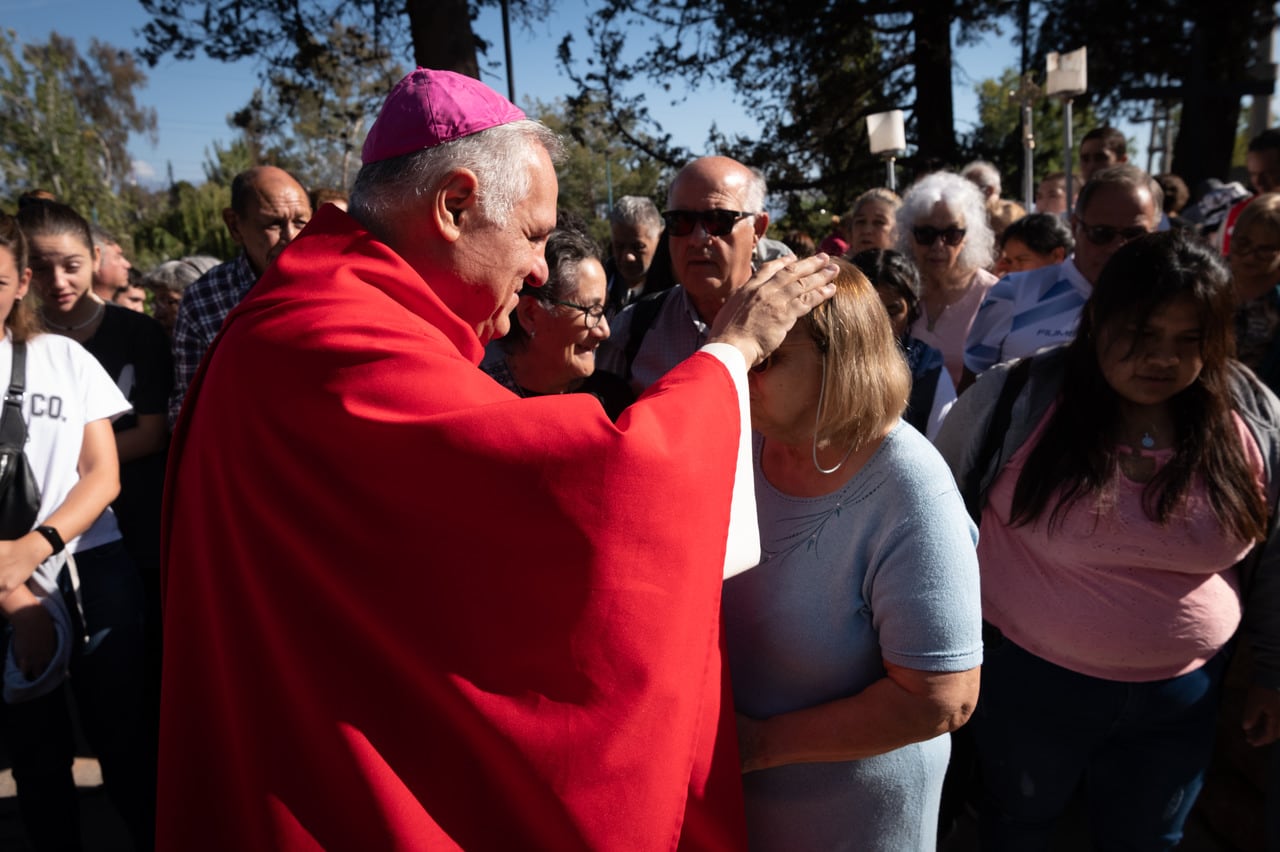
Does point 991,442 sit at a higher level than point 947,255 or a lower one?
lower

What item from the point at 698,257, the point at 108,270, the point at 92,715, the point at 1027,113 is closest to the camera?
the point at 92,715

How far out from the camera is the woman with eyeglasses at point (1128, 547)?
210 cm

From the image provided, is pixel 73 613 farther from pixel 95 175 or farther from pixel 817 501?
pixel 95 175

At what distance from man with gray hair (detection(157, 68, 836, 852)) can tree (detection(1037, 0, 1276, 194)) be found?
12108 millimetres

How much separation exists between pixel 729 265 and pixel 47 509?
221cm

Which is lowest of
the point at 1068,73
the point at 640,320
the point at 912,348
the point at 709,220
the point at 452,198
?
the point at 912,348

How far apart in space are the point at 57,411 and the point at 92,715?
3.03 ft

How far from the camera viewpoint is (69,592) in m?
2.63

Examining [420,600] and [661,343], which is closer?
[420,600]

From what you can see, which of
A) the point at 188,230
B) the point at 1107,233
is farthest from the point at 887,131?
the point at 188,230

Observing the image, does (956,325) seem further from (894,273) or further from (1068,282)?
(894,273)

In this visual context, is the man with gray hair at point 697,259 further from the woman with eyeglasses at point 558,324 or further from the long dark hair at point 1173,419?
the long dark hair at point 1173,419

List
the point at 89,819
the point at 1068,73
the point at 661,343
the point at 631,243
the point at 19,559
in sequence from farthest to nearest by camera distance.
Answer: the point at 1068,73
the point at 631,243
the point at 89,819
the point at 661,343
the point at 19,559

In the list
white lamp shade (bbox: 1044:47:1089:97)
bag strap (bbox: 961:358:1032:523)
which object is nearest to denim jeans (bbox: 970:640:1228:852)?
bag strap (bbox: 961:358:1032:523)
